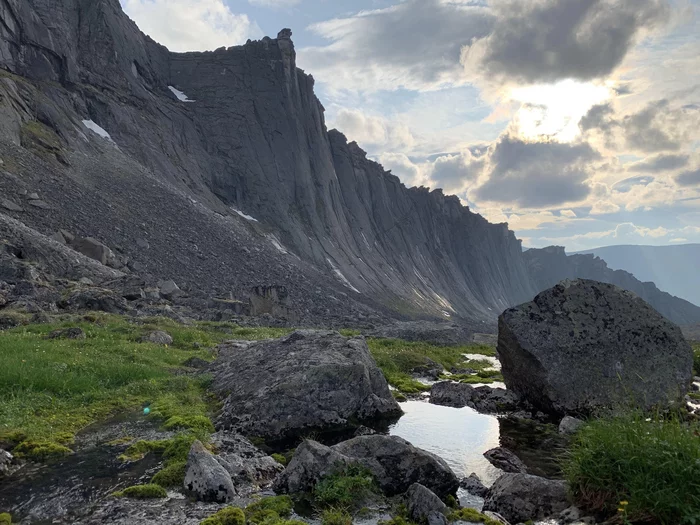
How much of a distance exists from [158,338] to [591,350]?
22.8m

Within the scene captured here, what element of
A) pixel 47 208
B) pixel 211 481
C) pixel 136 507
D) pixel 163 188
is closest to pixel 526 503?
pixel 211 481

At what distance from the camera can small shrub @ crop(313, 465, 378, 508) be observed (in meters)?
10.2

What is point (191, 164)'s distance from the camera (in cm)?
11888

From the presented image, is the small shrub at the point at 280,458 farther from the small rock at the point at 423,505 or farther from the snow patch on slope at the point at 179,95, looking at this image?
the snow patch on slope at the point at 179,95

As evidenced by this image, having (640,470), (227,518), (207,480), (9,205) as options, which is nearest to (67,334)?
(207,480)

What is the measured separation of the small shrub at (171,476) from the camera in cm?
1094

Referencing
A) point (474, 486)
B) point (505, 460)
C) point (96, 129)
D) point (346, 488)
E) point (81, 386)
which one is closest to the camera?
point (346, 488)

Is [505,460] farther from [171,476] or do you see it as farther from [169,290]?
[169,290]

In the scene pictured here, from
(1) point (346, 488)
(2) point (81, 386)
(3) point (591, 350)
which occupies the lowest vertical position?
(1) point (346, 488)

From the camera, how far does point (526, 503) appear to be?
10.3 m

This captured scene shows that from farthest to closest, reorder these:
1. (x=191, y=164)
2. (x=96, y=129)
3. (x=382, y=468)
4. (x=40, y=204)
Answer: (x=191, y=164) < (x=96, y=129) < (x=40, y=204) < (x=382, y=468)

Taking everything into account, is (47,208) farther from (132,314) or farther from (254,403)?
(254,403)

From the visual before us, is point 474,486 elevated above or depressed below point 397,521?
below

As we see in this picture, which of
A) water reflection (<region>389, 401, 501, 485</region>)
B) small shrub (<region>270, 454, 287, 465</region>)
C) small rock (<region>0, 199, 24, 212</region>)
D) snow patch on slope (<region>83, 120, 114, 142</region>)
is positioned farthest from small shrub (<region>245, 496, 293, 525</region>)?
snow patch on slope (<region>83, 120, 114, 142</region>)
